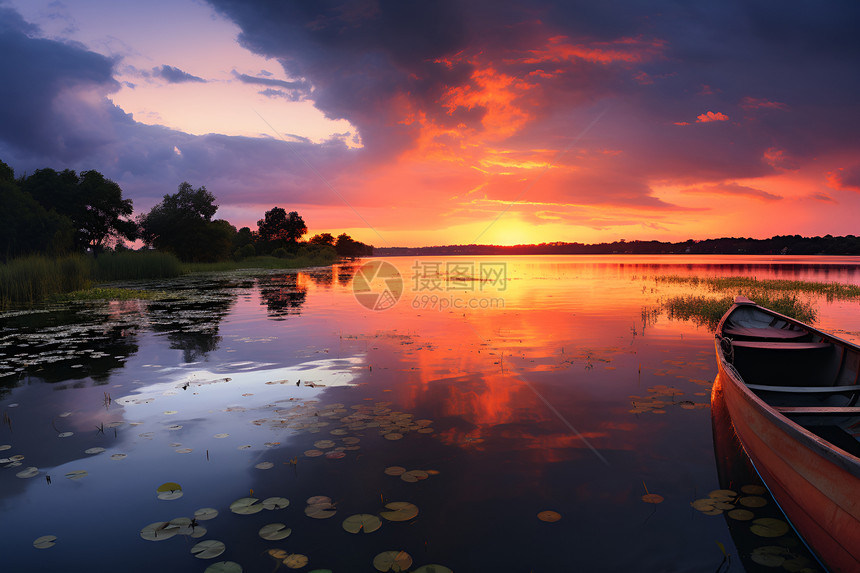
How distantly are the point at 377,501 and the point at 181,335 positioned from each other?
12751mm

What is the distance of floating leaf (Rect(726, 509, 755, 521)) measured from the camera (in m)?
4.64

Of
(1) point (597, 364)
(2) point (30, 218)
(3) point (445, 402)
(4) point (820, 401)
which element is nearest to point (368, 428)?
(3) point (445, 402)

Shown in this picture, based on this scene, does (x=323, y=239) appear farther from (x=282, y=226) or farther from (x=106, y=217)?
(x=106, y=217)

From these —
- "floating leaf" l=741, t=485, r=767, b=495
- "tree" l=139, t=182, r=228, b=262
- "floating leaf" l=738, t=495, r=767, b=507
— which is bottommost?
"floating leaf" l=741, t=485, r=767, b=495

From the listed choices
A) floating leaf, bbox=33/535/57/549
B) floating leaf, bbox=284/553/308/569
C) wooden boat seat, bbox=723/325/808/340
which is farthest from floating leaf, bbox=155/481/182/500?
wooden boat seat, bbox=723/325/808/340

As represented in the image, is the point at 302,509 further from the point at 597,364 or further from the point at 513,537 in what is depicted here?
the point at 597,364

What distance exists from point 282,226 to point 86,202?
62.0m

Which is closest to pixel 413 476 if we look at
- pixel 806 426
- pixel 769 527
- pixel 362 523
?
pixel 362 523

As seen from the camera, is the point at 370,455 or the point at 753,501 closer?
the point at 753,501

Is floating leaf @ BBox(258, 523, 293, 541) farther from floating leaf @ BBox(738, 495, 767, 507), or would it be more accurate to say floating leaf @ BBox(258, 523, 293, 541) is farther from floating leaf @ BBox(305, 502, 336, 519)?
floating leaf @ BBox(738, 495, 767, 507)

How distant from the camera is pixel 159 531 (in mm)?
4293

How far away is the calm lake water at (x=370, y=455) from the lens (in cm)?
416

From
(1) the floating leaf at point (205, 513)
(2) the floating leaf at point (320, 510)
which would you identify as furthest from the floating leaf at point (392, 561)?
(1) the floating leaf at point (205, 513)

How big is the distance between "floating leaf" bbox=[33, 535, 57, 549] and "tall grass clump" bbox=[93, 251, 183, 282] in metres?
41.6
